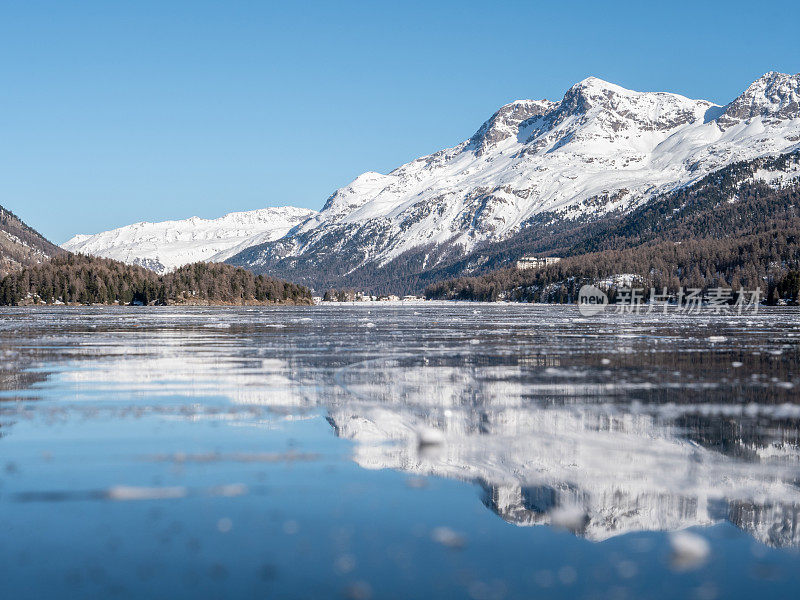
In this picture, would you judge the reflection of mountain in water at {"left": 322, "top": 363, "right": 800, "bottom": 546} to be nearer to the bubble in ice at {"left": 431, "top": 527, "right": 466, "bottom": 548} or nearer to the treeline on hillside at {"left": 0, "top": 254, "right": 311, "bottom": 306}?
the bubble in ice at {"left": 431, "top": 527, "right": 466, "bottom": 548}

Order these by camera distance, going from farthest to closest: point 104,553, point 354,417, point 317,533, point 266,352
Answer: point 266,352 → point 354,417 → point 317,533 → point 104,553

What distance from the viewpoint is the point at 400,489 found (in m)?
9.89

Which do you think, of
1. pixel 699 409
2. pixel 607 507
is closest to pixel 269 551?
pixel 607 507

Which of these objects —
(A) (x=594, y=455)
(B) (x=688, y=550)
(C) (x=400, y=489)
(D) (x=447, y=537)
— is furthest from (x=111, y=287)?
(B) (x=688, y=550)

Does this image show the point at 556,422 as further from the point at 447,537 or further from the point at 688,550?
the point at 447,537

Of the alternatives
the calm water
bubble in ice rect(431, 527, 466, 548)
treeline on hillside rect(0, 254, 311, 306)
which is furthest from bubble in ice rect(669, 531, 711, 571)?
treeline on hillside rect(0, 254, 311, 306)

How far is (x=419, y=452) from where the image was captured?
1198 centimetres

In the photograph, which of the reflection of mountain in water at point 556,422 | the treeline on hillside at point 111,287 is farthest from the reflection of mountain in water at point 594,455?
the treeline on hillside at point 111,287

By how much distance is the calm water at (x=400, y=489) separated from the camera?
7102mm

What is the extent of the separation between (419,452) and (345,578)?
505cm

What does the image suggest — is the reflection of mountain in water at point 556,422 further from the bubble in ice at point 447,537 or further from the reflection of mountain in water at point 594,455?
the bubble in ice at point 447,537

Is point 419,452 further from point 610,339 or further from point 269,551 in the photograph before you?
point 610,339

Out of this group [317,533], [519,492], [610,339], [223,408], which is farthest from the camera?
[610,339]

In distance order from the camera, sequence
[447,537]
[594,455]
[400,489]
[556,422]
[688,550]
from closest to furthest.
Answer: [688,550]
[447,537]
[400,489]
[594,455]
[556,422]
